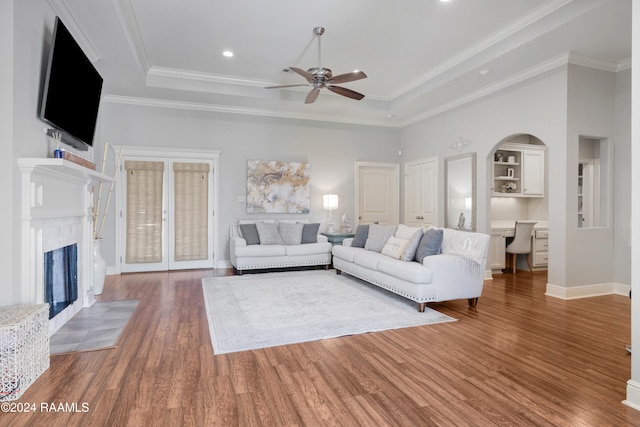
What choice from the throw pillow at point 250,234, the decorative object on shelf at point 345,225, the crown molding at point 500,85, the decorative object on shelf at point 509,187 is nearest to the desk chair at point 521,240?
the decorative object on shelf at point 509,187

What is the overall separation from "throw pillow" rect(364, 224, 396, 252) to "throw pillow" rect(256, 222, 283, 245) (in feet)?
5.51

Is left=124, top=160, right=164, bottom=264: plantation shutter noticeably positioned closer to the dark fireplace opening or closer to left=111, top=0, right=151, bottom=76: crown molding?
left=111, top=0, right=151, bottom=76: crown molding

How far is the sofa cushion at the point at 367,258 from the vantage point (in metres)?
4.55

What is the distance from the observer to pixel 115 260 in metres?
6.02

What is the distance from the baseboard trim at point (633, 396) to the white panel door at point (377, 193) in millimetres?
5725

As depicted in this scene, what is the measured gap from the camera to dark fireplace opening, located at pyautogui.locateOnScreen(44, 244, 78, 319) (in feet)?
10.2

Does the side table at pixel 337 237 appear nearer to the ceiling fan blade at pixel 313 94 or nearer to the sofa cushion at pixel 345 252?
the sofa cushion at pixel 345 252

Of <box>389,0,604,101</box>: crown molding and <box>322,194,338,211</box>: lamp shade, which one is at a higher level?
<box>389,0,604,101</box>: crown molding

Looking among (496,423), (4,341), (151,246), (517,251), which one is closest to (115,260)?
(151,246)

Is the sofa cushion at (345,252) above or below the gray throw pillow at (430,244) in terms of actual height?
below

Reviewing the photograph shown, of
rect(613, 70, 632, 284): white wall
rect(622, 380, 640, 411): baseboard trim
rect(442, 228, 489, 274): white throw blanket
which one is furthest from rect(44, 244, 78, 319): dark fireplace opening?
rect(613, 70, 632, 284): white wall

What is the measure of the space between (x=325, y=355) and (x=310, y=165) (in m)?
4.95

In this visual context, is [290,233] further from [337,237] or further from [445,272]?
[445,272]

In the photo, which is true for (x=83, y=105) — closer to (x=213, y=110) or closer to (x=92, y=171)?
(x=92, y=171)
